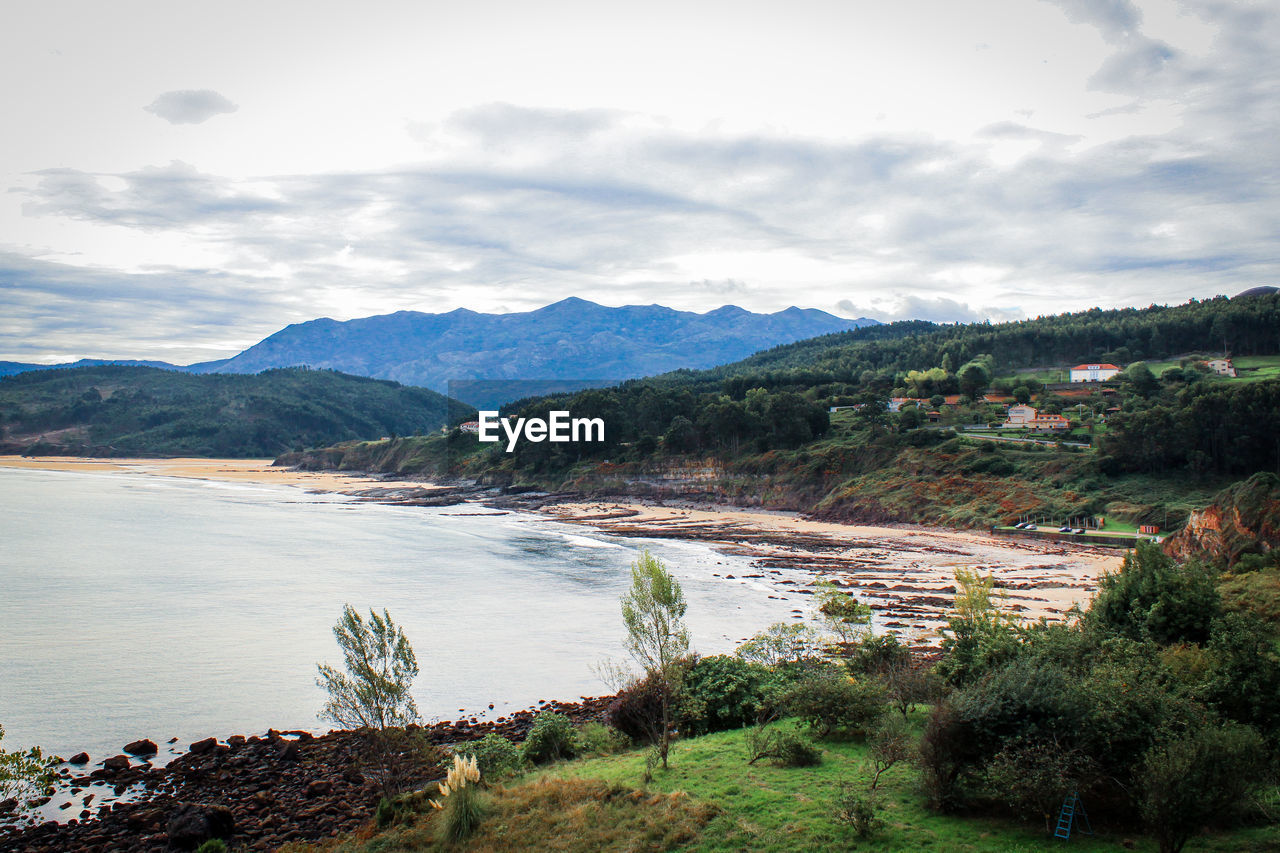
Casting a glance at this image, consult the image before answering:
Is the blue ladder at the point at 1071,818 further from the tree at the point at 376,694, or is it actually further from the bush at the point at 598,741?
the tree at the point at 376,694

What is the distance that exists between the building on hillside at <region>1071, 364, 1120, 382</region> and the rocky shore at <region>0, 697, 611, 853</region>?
100261mm

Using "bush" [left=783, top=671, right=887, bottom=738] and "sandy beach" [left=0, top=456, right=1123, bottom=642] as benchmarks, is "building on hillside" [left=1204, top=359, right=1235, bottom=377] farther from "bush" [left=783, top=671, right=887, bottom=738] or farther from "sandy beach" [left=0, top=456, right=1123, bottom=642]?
"bush" [left=783, top=671, right=887, bottom=738]

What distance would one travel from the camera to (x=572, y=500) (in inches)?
3467

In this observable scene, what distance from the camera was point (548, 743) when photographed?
1930cm

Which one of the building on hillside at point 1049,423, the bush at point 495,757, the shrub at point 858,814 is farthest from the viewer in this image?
the building on hillside at point 1049,423

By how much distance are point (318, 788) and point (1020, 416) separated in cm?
8028

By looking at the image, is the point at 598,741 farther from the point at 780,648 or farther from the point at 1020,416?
the point at 1020,416

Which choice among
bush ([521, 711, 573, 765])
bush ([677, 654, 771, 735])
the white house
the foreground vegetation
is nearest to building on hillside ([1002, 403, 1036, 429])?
the white house

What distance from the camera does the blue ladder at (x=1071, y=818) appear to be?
38.5ft

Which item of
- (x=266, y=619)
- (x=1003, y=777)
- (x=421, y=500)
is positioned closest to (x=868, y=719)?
(x=1003, y=777)

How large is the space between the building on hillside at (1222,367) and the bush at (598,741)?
92049 mm

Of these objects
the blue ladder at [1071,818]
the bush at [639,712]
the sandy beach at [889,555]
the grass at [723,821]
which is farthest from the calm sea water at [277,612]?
the blue ladder at [1071,818]

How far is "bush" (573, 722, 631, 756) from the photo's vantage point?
19312 mm

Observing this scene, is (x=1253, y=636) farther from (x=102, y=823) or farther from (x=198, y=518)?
(x=198, y=518)
